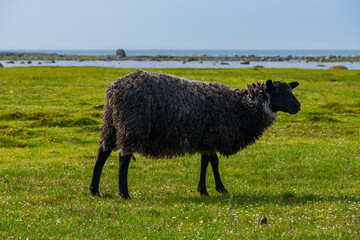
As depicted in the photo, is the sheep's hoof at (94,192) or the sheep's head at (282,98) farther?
the sheep's head at (282,98)

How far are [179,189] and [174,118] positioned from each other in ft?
8.31

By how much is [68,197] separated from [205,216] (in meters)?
3.98

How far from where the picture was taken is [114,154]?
1859 centimetres

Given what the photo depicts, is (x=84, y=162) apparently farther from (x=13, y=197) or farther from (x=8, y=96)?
(x=8, y=96)

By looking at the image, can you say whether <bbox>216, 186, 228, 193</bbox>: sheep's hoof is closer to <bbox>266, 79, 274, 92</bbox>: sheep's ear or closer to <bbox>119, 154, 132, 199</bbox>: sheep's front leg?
<bbox>119, 154, 132, 199</bbox>: sheep's front leg

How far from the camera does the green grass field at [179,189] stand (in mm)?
8328

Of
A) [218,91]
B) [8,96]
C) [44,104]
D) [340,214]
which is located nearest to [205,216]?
[340,214]

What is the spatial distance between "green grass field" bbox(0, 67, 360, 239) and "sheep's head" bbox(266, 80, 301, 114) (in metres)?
2.63

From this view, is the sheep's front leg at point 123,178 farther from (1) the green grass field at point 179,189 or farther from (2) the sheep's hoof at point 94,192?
(2) the sheep's hoof at point 94,192

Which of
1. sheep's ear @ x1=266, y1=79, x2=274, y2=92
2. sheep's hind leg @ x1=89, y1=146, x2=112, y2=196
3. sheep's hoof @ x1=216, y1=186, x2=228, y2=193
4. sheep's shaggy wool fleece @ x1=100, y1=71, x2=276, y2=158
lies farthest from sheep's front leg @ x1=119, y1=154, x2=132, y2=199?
sheep's ear @ x1=266, y1=79, x2=274, y2=92

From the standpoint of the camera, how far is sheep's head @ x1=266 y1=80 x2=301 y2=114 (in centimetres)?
1288

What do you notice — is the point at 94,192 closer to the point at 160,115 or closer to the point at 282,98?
the point at 160,115

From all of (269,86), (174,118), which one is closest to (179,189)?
(174,118)

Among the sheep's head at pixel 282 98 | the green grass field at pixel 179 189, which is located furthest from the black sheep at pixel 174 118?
the green grass field at pixel 179 189
